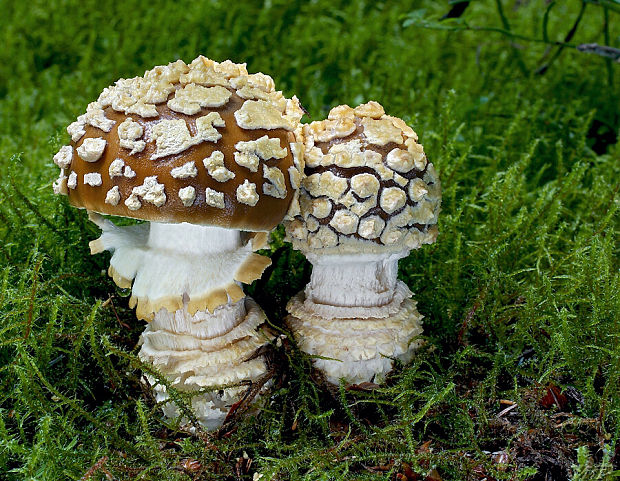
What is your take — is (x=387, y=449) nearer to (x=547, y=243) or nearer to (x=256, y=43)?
(x=547, y=243)

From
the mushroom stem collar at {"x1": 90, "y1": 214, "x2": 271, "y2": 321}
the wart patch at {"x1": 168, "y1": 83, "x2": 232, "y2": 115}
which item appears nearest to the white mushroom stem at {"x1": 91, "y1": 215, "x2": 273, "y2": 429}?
the mushroom stem collar at {"x1": 90, "y1": 214, "x2": 271, "y2": 321}

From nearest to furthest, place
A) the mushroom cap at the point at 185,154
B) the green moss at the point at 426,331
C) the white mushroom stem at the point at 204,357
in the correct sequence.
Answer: the mushroom cap at the point at 185,154 → the green moss at the point at 426,331 → the white mushroom stem at the point at 204,357

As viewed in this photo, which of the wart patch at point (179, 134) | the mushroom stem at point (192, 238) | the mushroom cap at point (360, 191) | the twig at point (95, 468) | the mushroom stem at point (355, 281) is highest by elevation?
the wart patch at point (179, 134)

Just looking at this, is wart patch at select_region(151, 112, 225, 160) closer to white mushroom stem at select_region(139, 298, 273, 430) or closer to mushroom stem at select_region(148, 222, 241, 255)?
mushroom stem at select_region(148, 222, 241, 255)

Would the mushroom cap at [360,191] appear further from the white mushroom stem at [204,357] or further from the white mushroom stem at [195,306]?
the white mushroom stem at [204,357]

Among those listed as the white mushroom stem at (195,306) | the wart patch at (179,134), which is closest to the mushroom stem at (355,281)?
the white mushroom stem at (195,306)

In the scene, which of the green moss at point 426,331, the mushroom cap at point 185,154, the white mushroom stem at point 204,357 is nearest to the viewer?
the mushroom cap at point 185,154

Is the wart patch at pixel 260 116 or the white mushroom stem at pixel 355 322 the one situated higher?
the wart patch at pixel 260 116

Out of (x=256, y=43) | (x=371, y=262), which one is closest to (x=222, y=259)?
(x=371, y=262)
